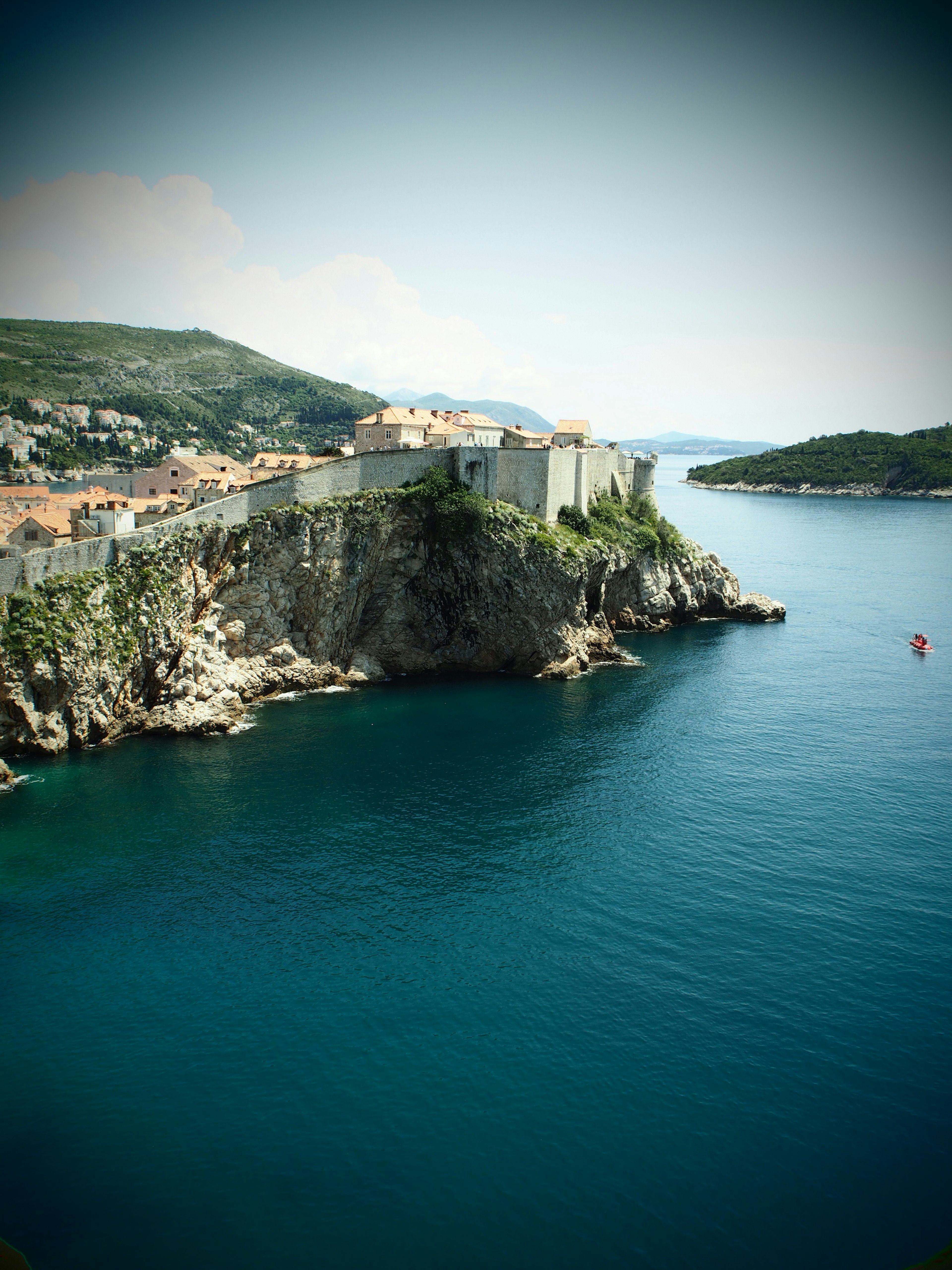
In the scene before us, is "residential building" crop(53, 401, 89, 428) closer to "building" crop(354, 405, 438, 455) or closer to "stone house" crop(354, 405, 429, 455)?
"building" crop(354, 405, 438, 455)

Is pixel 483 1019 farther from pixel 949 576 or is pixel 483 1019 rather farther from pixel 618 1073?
pixel 949 576

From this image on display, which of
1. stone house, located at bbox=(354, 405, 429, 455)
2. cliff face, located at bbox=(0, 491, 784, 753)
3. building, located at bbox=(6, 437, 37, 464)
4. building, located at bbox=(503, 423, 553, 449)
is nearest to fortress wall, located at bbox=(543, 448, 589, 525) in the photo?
cliff face, located at bbox=(0, 491, 784, 753)

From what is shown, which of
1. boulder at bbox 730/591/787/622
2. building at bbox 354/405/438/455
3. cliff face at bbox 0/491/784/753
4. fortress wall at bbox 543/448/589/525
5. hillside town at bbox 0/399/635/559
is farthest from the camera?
boulder at bbox 730/591/787/622

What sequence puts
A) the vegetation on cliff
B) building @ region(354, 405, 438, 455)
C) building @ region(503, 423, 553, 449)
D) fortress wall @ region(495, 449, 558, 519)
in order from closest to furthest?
→ fortress wall @ region(495, 449, 558, 519) < building @ region(354, 405, 438, 455) < the vegetation on cliff < building @ region(503, 423, 553, 449)

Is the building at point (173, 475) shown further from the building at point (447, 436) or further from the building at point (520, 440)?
the building at point (520, 440)

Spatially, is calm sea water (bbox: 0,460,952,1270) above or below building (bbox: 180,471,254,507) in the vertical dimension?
below

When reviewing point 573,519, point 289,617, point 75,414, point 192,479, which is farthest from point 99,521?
point 75,414
